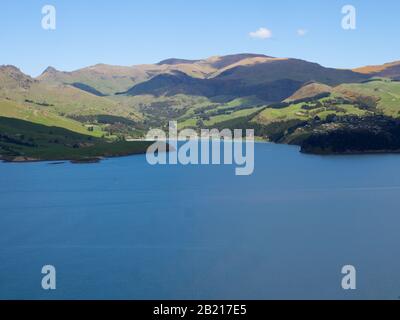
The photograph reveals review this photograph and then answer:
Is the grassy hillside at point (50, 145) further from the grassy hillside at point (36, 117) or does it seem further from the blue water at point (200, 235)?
the blue water at point (200, 235)

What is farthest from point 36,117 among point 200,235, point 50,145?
point 200,235

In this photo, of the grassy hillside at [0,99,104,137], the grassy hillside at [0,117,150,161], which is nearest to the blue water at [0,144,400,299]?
the grassy hillside at [0,117,150,161]

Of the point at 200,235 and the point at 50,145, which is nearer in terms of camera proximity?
the point at 200,235

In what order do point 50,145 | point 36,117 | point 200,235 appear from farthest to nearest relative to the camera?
point 36,117 < point 50,145 < point 200,235

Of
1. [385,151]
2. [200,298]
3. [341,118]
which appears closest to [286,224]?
[200,298]

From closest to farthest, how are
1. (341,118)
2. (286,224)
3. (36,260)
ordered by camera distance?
(36,260), (286,224), (341,118)

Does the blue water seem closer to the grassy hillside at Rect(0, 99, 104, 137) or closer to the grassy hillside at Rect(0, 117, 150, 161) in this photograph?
the grassy hillside at Rect(0, 117, 150, 161)

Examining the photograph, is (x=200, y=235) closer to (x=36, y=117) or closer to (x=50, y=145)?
(x=50, y=145)
